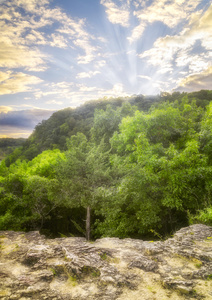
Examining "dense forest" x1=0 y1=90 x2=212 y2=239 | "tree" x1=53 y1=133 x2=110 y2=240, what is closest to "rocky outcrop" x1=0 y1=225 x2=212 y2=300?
"dense forest" x1=0 y1=90 x2=212 y2=239

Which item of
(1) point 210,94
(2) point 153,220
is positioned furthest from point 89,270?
(1) point 210,94

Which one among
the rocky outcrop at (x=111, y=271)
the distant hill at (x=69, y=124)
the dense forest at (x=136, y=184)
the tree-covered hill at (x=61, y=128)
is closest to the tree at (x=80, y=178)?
the dense forest at (x=136, y=184)

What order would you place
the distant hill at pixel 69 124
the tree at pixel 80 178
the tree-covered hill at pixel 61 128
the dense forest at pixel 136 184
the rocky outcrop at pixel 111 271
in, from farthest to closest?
the tree-covered hill at pixel 61 128, the distant hill at pixel 69 124, the tree at pixel 80 178, the dense forest at pixel 136 184, the rocky outcrop at pixel 111 271

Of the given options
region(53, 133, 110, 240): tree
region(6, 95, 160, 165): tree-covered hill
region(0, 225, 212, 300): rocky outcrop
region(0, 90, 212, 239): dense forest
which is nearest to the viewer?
region(0, 225, 212, 300): rocky outcrop

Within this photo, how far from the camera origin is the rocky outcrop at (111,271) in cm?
372

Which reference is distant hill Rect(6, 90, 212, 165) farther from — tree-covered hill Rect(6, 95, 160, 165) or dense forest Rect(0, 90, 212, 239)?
dense forest Rect(0, 90, 212, 239)

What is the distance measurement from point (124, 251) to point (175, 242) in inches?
78.4

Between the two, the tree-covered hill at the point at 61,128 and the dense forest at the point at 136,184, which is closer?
the dense forest at the point at 136,184

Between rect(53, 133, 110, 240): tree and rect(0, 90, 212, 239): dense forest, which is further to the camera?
rect(53, 133, 110, 240): tree

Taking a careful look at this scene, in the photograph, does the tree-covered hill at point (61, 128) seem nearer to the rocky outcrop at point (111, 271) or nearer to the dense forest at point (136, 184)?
the dense forest at point (136, 184)

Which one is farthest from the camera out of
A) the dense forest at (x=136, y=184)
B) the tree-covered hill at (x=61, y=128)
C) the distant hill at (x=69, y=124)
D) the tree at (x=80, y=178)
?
the tree-covered hill at (x=61, y=128)

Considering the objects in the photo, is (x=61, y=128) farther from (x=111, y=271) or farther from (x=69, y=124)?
(x=111, y=271)

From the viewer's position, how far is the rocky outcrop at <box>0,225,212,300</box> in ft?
12.2

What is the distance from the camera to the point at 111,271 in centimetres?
457
